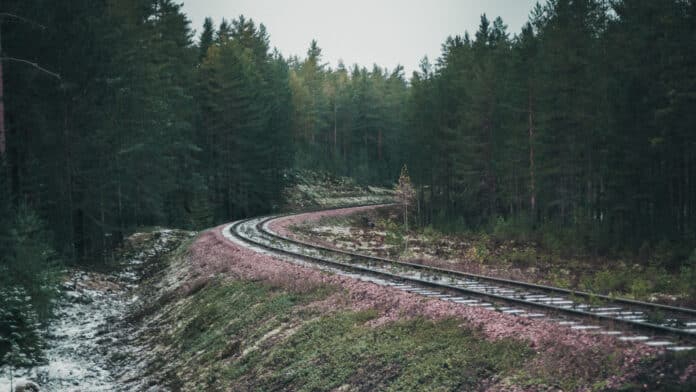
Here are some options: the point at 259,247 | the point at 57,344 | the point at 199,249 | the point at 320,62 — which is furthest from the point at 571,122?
the point at 320,62

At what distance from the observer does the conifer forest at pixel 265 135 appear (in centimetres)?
2259

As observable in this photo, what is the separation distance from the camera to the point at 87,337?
16.6 m

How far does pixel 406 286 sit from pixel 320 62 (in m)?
97.5

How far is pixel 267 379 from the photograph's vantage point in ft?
34.1

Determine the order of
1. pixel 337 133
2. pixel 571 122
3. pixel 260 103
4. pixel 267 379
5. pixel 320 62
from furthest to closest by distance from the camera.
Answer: pixel 320 62, pixel 337 133, pixel 260 103, pixel 571 122, pixel 267 379

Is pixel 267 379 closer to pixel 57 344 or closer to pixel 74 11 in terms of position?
pixel 57 344

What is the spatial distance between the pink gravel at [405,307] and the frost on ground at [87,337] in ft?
12.5

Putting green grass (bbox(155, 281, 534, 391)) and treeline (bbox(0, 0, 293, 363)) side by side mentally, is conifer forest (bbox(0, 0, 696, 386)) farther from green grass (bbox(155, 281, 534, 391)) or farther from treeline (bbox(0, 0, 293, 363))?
green grass (bbox(155, 281, 534, 391))

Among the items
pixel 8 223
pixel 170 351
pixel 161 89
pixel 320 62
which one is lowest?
pixel 170 351

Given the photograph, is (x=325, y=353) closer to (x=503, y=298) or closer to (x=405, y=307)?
(x=405, y=307)

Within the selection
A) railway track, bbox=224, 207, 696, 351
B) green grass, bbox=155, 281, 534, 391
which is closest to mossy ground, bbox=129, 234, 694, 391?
green grass, bbox=155, 281, 534, 391

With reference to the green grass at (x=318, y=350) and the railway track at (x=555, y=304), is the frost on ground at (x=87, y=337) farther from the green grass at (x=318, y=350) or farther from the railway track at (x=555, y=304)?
the railway track at (x=555, y=304)

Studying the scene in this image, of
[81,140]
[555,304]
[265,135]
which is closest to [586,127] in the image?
[555,304]

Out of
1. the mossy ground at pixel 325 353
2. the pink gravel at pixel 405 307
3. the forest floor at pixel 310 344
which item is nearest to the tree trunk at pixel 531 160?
the pink gravel at pixel 405 307
